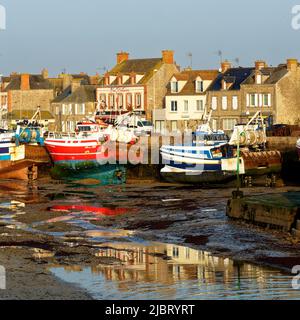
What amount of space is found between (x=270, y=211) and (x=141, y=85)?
6417 centimetres

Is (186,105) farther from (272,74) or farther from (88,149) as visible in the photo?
(88,149)

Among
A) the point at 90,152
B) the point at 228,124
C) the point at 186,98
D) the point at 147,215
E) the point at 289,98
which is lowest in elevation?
the point at 147,215

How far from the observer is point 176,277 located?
72.7 feet

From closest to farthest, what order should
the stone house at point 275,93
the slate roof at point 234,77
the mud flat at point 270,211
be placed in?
1. the mud flat at point 270,211
2. the stone house at point 275,93
3. the slate roof at point 234,77

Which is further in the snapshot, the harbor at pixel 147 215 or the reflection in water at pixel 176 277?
the harbor at pixel 147 215

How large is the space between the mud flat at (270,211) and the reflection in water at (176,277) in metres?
3.66

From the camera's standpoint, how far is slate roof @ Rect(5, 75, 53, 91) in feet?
363

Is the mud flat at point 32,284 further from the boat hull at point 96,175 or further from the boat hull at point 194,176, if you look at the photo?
the boat hull at point 96,175

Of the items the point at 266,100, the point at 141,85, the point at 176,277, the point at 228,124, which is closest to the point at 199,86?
the point at 141,85

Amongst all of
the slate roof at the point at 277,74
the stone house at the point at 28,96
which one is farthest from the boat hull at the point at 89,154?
the stone house at the point at 28,96

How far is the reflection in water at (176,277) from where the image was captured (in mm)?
19938

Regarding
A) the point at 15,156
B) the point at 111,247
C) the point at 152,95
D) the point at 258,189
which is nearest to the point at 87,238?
the point at 111,247

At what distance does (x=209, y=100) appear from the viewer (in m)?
89.4

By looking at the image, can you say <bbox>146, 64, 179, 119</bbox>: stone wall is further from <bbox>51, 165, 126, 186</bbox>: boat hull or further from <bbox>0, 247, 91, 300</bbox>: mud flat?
<bbox>0, 247, 91, 300</bbox>: mud flat
